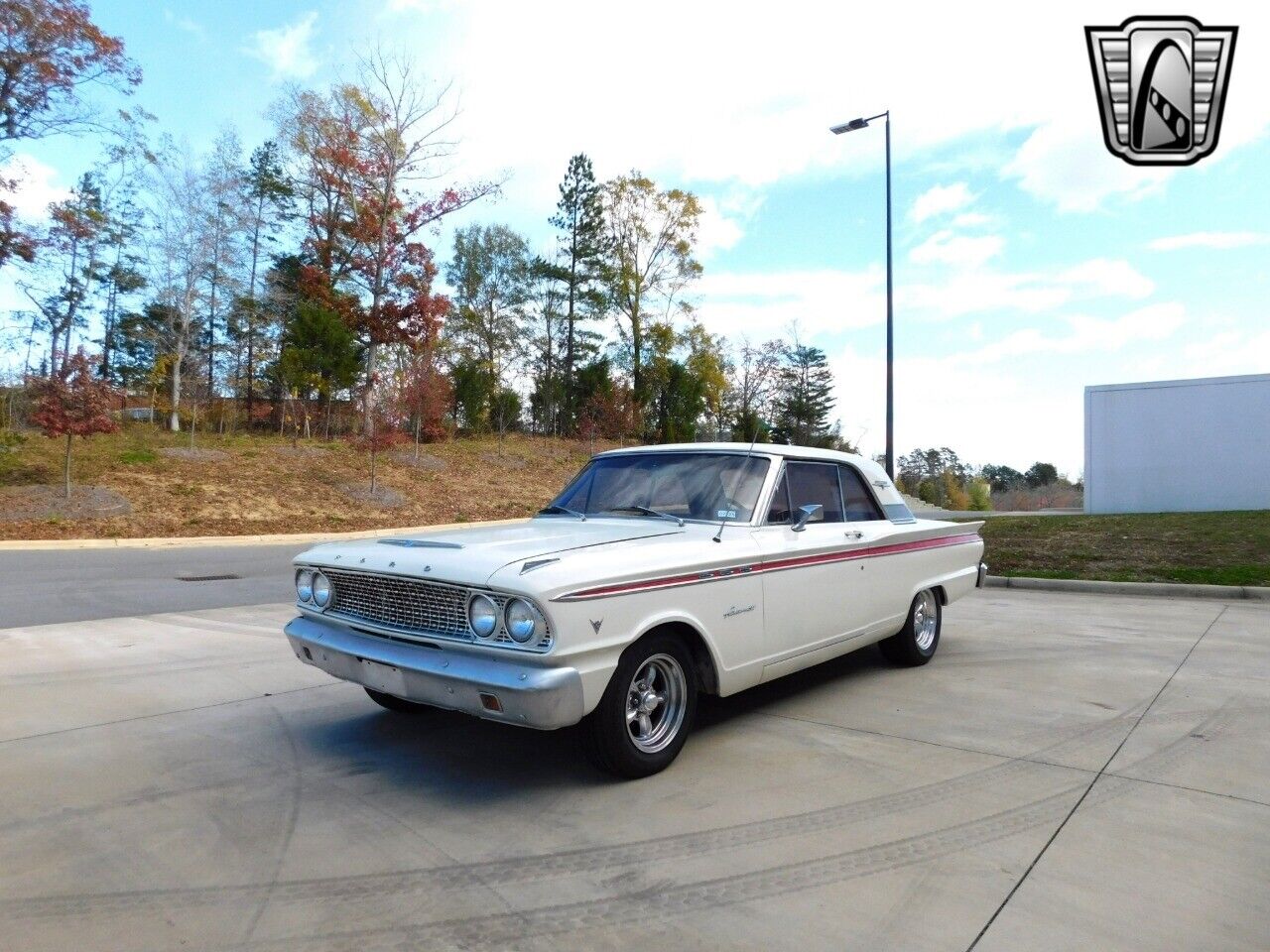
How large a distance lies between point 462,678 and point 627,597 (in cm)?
81

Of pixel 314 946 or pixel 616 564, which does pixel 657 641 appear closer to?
pixel 616 564

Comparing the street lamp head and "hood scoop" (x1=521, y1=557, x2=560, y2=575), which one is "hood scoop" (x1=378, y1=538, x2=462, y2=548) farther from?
the street lamp head

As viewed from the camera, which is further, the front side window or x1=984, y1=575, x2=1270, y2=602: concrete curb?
x1=984, y1=575, x2=1270, y2=602: concrete curb

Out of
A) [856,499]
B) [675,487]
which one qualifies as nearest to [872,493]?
[856,499]

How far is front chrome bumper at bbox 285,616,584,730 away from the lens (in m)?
3.52

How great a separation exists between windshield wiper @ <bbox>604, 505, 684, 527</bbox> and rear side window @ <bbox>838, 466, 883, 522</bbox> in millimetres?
1514

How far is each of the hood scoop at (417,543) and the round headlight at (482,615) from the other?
0.50 metres

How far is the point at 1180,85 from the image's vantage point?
7.32m

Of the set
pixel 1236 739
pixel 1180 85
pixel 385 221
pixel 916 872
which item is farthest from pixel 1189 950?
pixel 385 221

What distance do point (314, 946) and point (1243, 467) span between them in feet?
89.6

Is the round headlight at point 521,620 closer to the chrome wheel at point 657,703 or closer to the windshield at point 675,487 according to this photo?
the chrome wheel at point 657,703

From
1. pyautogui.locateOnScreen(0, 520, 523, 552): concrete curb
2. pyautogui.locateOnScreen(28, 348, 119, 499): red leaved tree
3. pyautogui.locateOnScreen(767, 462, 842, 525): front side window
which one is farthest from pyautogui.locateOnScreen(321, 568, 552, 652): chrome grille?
pyautogui.locateOnScreen(28, 348, 119, 499): red leaved tree

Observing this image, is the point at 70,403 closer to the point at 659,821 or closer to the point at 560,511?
the point at 560,511

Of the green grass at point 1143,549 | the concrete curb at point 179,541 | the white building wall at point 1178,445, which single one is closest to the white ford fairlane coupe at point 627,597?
the green grass at point 1143,549
